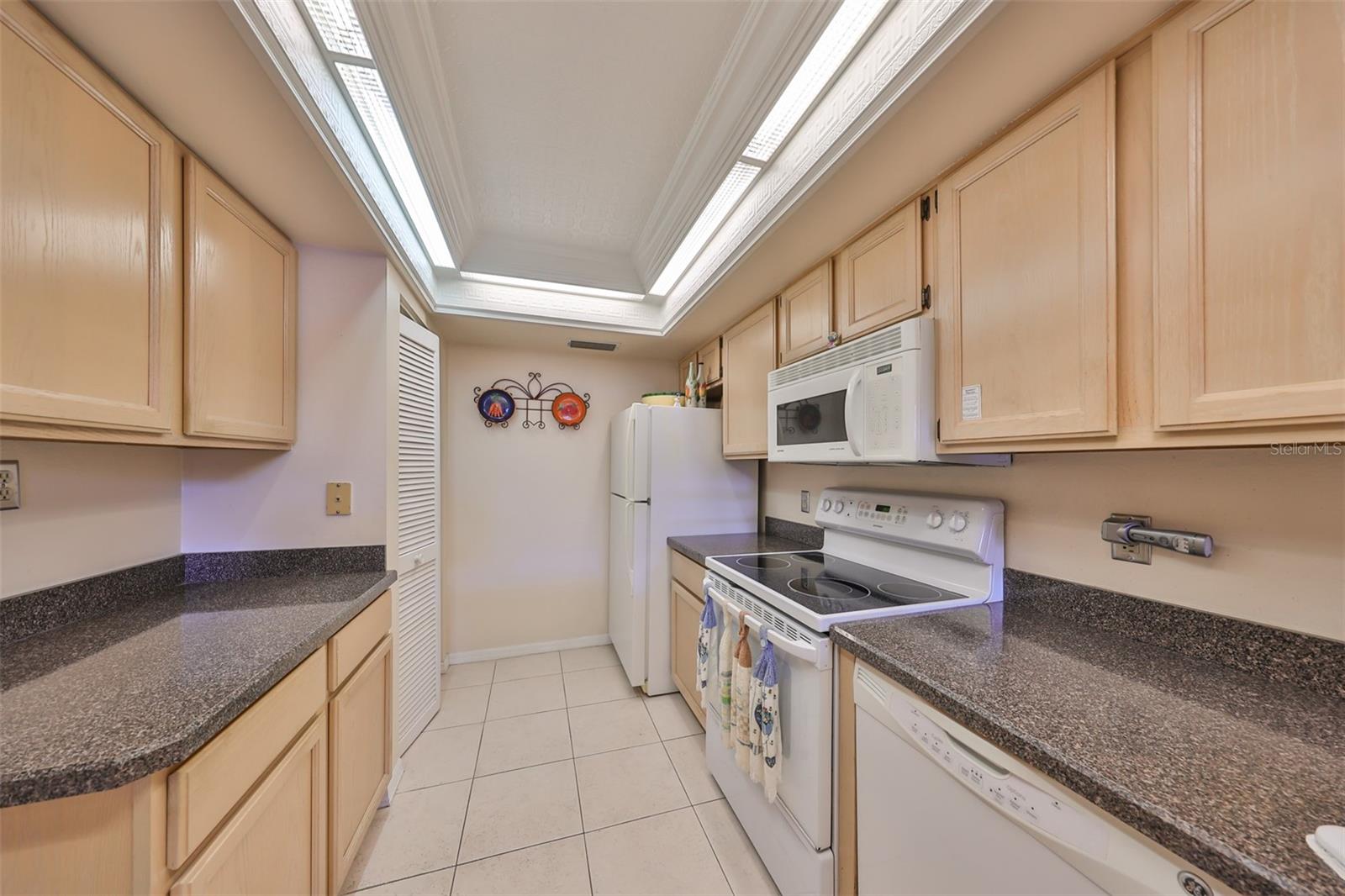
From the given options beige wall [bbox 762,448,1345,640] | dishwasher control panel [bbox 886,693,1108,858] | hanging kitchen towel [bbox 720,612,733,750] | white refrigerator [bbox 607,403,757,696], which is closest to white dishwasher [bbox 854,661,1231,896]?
dishwasher control panel [bbox 886,693,1108,858]

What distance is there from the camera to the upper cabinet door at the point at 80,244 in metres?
0.80

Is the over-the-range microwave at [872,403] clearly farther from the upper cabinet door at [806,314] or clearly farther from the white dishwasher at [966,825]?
the white dishwasher at [966,825]

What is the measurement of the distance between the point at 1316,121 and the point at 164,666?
2.24m

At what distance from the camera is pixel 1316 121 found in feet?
2.25

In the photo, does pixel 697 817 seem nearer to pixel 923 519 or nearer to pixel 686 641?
pixel 686 641

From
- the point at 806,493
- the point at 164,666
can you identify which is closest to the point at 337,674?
the point at 164,666

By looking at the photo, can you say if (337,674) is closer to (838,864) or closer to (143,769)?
(143,769)

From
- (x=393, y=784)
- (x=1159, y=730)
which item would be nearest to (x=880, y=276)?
(x=1159, y=730)

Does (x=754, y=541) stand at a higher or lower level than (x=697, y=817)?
higher

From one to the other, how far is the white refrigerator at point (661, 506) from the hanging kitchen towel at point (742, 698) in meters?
1.02

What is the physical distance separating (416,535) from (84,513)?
0.95 meters

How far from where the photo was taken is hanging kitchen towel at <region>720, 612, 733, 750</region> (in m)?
1.58

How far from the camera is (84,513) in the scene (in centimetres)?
119

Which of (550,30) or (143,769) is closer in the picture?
(143,769)
